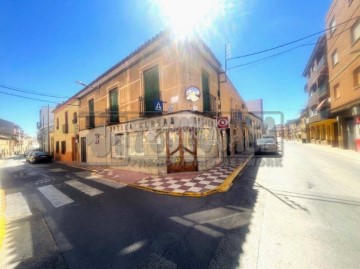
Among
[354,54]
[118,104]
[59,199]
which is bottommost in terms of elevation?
[59,199]

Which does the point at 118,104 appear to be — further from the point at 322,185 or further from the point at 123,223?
the point at 322,185

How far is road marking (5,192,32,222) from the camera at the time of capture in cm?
405

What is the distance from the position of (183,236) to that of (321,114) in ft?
83.3

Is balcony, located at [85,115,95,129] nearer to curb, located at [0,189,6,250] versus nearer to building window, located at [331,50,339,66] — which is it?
curb, located at [0,189,6,250]

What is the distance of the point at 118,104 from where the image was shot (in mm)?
11125

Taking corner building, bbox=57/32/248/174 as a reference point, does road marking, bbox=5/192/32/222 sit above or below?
below

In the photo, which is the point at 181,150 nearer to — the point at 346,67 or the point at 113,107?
the point at 113,107

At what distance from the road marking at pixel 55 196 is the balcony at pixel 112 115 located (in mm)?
5649

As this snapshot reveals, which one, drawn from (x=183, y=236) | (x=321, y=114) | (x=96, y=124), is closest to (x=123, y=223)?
(x=183, y=236)

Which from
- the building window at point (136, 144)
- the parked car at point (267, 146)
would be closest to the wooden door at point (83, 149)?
the building window at point (136, 144)

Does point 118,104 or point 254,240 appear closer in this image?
point 254,240

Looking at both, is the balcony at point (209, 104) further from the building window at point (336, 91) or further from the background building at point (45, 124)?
the background building at point (45, 124)

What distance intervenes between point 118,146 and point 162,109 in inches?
184

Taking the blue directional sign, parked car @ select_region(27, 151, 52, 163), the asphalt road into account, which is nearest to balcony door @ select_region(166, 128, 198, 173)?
the blue directional sign
